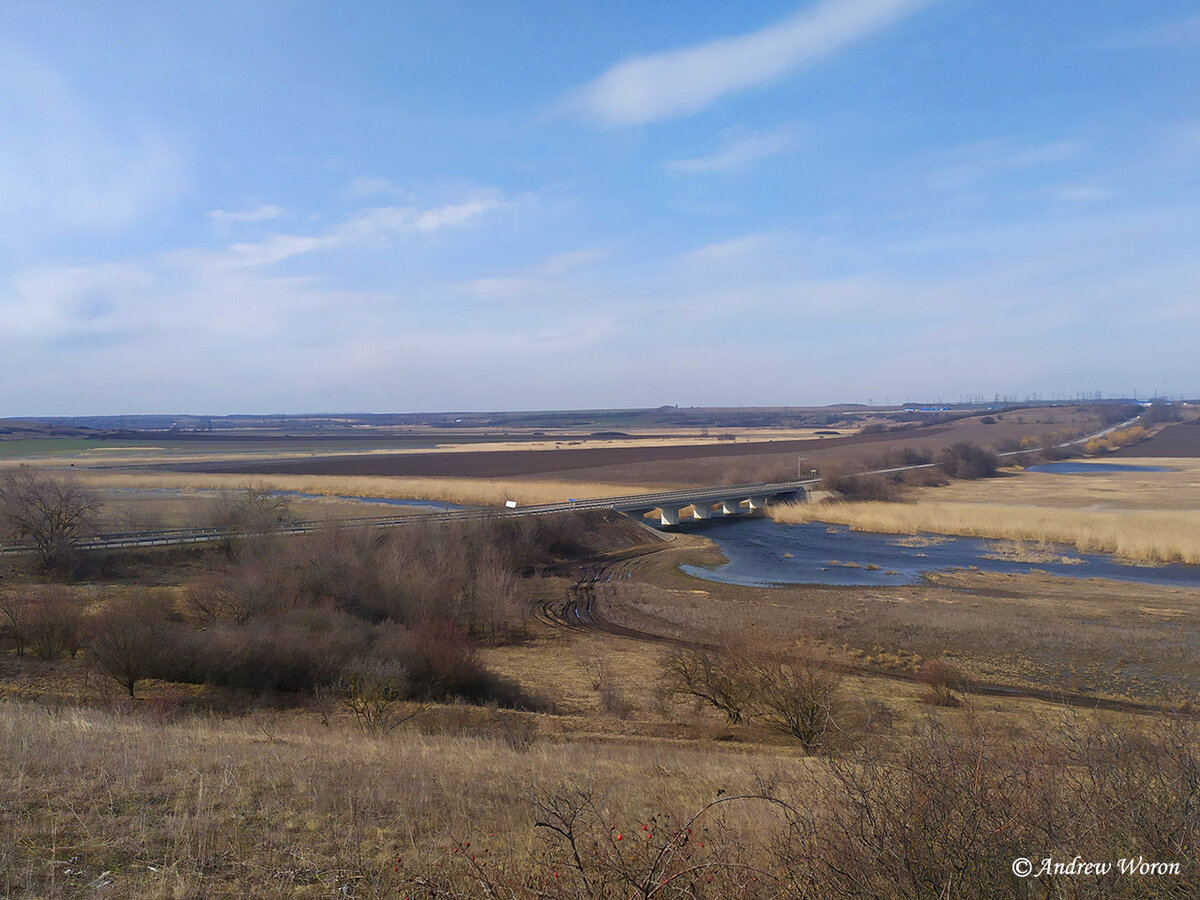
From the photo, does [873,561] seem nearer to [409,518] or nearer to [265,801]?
[409,518]

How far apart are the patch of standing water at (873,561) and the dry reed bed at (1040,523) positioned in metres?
1.90

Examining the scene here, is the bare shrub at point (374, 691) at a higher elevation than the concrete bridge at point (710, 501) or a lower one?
higher

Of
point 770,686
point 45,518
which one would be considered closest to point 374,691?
point 770,686

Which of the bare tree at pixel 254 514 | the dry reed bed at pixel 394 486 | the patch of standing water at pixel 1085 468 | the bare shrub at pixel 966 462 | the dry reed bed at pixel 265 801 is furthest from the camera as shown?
A: the bare shrub at pixel 966 462

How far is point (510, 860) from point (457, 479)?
92082 millimetres

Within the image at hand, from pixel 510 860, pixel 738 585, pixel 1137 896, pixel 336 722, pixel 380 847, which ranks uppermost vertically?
pixel 1137 896

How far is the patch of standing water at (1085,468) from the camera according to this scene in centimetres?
10075

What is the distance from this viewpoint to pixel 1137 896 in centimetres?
453

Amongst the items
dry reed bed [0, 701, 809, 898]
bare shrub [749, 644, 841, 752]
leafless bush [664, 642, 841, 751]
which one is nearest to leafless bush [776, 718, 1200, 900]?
dry reed bed [0, 701, 809, 898]

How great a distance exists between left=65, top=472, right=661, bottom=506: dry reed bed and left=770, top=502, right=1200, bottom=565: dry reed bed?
25.8 m

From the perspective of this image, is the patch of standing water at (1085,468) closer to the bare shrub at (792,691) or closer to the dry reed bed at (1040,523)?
the dry reed bed at (1040,523)

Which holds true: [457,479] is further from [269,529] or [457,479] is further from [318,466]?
[269,529]

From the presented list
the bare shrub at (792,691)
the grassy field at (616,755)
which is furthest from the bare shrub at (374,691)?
the bare shrub at (792,691)

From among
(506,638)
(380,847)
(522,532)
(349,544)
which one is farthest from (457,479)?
(380,847)
